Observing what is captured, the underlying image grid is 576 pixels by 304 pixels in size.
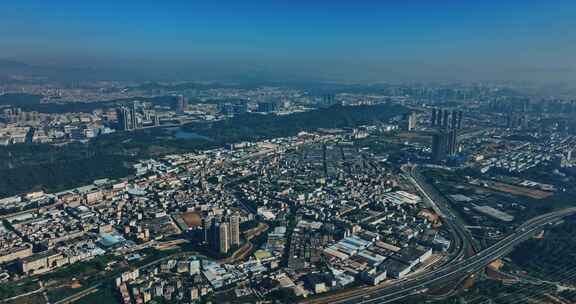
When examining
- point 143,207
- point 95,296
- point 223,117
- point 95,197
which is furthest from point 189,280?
point 223,117

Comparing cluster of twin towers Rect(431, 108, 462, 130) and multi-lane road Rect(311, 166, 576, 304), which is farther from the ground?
cluster of twin towers Rect(431, 108, 462, 130)

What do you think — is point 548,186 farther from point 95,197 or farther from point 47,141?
point 47,141

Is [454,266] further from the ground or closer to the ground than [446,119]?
closer to the ground

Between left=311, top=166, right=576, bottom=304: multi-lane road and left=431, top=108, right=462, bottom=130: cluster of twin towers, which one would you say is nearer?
left=311, top=166, right=576, bottom=304: multi-lane road

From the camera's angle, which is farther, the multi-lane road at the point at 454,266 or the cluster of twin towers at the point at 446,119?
the cluster of twin towers at the point at 446,119

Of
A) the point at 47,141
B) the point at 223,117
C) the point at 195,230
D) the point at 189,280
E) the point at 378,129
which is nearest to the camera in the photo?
the point at 189,280

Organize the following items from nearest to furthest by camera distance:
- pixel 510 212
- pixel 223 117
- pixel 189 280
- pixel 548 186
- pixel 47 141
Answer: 1. pixel 189 280
2. pixel 510 212
3. pixel 548 186
4. pixel 47 141
5. pixel 223 117

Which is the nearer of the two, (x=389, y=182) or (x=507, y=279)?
(x=507, y=279)

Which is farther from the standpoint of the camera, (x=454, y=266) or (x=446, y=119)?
(x=446, y=119)
